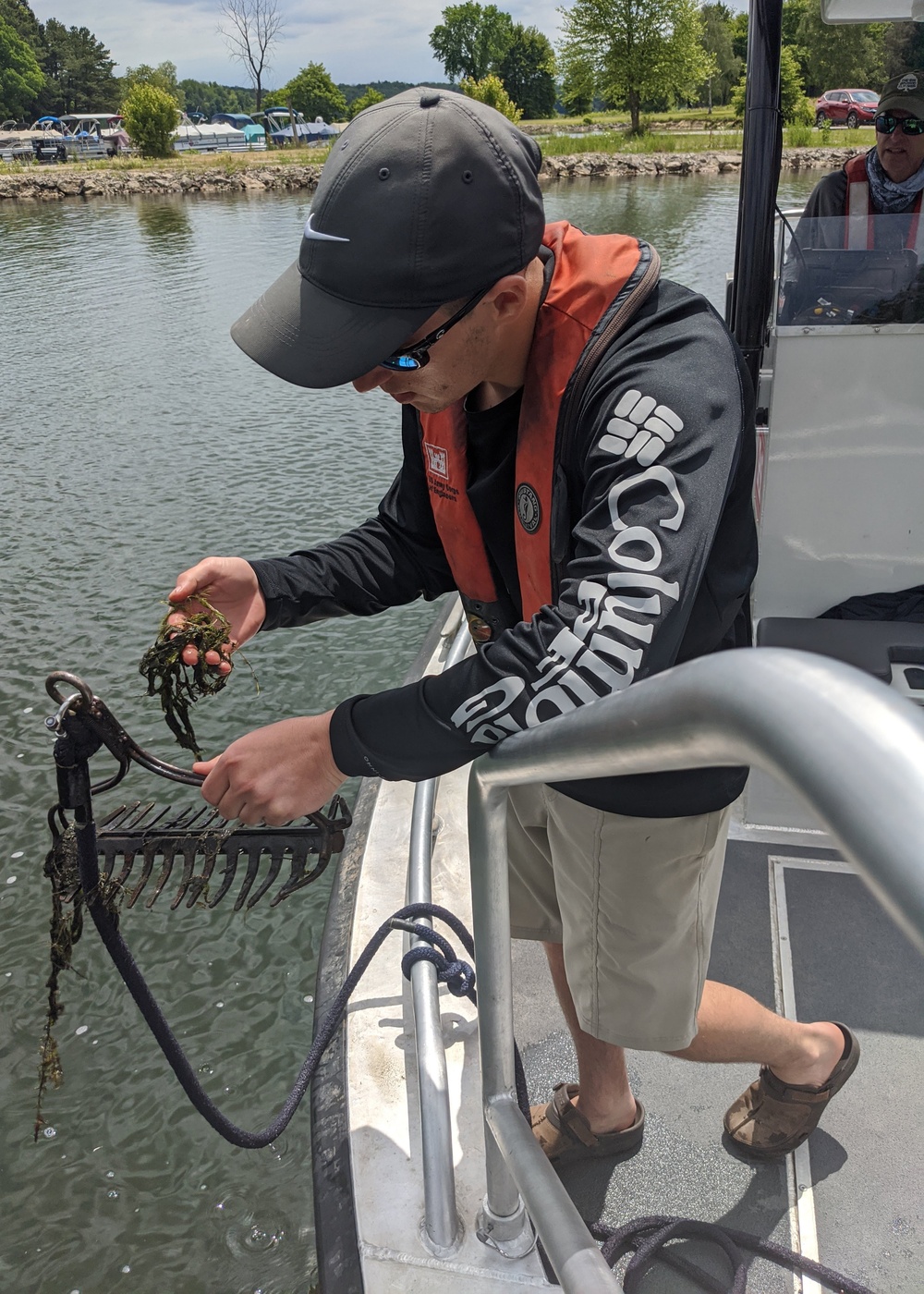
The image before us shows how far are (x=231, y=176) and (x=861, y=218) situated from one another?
42610 mm

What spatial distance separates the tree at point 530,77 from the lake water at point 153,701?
75398 millimetres

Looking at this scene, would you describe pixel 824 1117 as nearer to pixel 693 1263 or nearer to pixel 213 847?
pixel 693 1263

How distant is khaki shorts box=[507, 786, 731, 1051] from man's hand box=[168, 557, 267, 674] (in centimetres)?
62

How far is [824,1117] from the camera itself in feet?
6.91

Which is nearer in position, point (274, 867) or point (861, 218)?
point (274, 867)

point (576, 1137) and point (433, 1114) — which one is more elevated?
point (433, 1114)

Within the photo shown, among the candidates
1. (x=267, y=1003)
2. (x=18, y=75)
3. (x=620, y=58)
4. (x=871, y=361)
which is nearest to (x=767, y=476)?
(x=871, y=361)

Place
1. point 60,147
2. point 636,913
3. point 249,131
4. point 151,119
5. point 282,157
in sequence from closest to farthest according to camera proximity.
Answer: point 636,913 < point 282,157 < point 60,147 < point 151,119 < point 249,131

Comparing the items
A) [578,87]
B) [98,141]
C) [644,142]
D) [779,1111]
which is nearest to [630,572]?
[779,1111]

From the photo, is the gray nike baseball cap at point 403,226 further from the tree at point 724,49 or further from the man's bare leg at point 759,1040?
the tree at point 724,49

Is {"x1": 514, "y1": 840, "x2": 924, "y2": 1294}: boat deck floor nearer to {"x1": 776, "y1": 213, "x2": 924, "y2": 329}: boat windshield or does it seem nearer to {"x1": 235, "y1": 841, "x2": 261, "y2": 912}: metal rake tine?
{"x1": 235, "y1": 841, "x2": 261, "y2": 912}: metal rake tine

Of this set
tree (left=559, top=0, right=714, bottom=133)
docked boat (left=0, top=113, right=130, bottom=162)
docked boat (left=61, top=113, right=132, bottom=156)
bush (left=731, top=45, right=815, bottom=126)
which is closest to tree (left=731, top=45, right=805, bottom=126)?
bush (left=731, top=45, right=815, bottom=126)

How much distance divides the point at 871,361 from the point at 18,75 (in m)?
97.7

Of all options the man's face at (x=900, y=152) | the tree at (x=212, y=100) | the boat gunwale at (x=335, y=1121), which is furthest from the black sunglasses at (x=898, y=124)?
the tree at (x=212, y=100)
